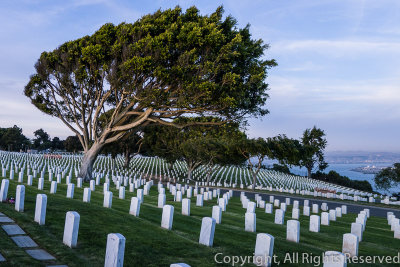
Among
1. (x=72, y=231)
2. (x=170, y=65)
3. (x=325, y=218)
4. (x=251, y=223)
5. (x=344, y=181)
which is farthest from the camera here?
(x=344, y=181)

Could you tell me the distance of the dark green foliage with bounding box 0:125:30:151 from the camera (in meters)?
89.8

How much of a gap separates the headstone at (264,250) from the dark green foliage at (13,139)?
9799cm

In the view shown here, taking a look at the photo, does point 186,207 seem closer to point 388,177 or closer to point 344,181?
point 388,177

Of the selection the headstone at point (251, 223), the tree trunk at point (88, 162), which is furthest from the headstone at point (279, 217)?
the tree trunk at point (88, 162)

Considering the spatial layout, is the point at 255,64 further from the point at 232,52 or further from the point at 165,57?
the point at 165,57

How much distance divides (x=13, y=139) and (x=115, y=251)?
Result: 321ft

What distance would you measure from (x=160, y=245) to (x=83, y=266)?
6.02 feet

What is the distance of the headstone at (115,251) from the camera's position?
5062 mm

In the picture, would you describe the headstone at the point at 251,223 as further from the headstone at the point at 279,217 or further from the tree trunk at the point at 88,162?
the tree trunk at the point at 88,162

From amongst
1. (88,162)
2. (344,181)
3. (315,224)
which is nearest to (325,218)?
(315,224)

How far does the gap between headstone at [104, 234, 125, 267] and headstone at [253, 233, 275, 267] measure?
2596 mm

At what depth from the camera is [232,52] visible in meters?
19.4

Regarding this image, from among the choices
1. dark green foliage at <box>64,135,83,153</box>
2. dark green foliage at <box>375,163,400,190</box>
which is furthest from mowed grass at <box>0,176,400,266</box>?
dark green foliage at <box>64,135,83,153</box>

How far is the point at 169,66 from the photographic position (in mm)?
19812
